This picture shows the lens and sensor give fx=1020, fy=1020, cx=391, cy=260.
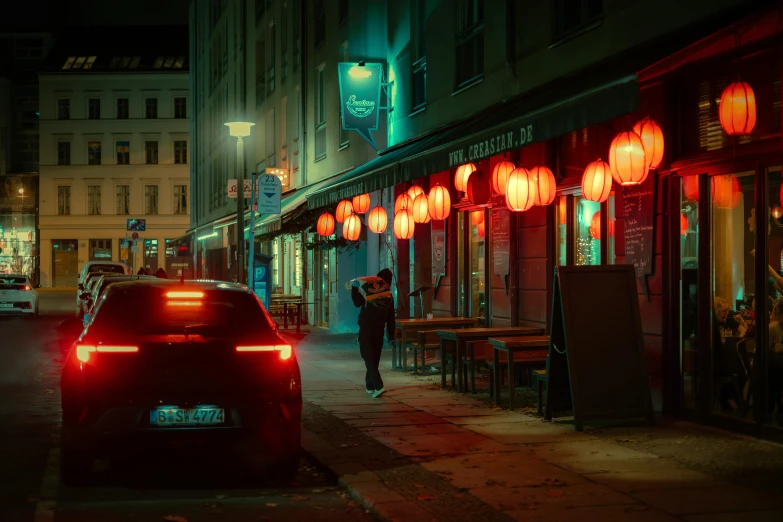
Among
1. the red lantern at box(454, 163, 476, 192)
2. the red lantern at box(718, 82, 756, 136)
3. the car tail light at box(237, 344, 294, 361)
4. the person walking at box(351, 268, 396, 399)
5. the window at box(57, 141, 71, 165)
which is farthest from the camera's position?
the window at box(57, 141, 71, 165)

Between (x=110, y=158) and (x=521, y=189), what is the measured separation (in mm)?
65143

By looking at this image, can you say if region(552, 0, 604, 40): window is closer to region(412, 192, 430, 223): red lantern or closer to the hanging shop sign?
region(412, 192, 430, 223): red lantern

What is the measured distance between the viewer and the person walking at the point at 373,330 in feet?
42.5

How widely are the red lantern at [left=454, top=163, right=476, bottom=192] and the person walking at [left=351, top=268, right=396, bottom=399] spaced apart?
3.60 m

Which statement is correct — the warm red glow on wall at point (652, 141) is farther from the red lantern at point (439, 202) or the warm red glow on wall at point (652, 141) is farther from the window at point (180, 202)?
the window at point (180, 202)

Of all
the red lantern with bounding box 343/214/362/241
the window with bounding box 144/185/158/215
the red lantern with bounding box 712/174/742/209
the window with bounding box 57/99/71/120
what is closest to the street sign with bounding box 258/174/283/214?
the red lantern with bounding box 343/214/362/241

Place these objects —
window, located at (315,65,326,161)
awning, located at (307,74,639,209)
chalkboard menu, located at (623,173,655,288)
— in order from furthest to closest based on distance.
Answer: window, located at (315,65,326,161)
chalkboard menu, located at (623,173,655,288)
awning, located at (307,74,639,209)

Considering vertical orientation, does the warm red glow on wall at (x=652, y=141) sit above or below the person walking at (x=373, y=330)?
above

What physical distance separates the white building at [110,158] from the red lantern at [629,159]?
65.2 meters

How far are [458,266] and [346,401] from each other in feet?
16.7

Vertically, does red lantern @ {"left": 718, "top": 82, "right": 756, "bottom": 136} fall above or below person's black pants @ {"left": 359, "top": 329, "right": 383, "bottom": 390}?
above

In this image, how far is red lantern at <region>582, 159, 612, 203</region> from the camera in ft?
37.6

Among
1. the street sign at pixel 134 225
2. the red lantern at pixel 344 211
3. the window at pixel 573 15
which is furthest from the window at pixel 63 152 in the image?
the window at pixel 573 15

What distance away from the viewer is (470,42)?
1688 cm
